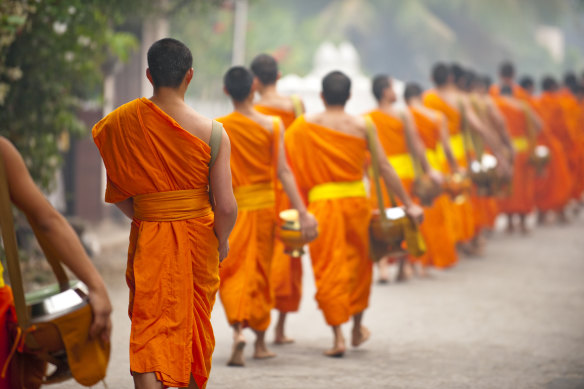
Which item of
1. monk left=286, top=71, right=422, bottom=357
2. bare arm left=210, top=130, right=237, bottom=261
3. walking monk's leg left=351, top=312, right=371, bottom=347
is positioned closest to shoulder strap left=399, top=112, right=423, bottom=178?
monk left=286, top=71, right=422, bottom=357

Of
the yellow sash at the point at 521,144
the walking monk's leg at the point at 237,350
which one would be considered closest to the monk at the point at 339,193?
the walking monk's leg at the point at 237,350

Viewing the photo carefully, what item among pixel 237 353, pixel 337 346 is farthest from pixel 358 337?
pixel 237 353

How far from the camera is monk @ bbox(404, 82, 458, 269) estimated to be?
10281 millimetres

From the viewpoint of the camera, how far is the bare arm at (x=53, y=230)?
3316 millimetres

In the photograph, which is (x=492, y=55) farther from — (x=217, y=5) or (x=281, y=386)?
(x=281, y=386)

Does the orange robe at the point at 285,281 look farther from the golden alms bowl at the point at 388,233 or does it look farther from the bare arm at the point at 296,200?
the bare arm at the point at 296,200

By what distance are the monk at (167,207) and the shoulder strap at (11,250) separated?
3.19 ft

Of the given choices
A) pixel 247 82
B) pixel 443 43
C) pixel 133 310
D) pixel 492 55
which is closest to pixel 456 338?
pixel 247 82

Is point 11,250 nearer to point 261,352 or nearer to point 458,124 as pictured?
point 261,352

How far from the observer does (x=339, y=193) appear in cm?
668

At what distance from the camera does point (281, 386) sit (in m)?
5.54

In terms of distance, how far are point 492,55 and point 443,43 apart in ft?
14.1

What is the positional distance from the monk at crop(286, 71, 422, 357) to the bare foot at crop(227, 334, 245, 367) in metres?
0.71

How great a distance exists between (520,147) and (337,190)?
8126mm
